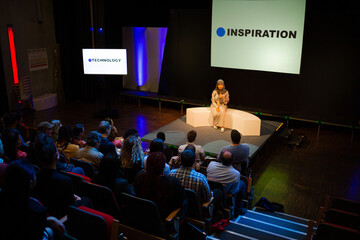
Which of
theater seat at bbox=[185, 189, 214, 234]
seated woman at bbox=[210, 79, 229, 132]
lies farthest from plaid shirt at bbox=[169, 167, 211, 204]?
seated woman at bbox=[210, 79, 229, 132]

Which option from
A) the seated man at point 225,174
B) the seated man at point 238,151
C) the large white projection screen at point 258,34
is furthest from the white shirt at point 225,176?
the large white projection screen at point 258,34

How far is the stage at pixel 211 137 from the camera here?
23.0 ft

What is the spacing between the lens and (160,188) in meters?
3.25

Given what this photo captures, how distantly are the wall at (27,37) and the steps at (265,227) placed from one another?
24.6ft

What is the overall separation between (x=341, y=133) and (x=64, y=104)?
7.71 meters

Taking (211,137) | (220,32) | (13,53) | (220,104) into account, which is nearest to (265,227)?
(211,137)

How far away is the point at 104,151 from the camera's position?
4.64 m

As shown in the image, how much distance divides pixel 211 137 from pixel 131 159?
11.9 feet

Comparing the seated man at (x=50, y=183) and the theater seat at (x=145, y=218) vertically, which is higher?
the seated man at (x=50, y=183)

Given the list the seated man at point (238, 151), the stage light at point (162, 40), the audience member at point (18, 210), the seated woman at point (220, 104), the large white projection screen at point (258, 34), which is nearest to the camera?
the audience member at point (18, 210)

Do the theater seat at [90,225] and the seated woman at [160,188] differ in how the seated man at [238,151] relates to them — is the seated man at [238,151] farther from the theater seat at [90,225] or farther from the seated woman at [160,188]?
the theater seat at [90,225]

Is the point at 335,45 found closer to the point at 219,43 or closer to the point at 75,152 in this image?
the point at 219,43

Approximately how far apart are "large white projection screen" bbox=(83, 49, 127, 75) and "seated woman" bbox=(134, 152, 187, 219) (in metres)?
6.36

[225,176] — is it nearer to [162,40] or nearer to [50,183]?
[50,183]
